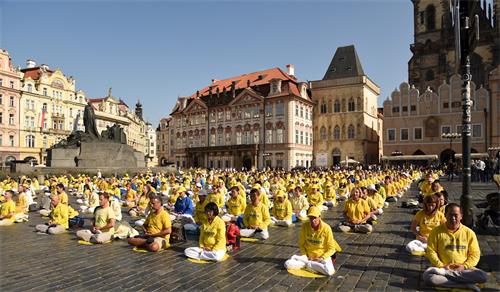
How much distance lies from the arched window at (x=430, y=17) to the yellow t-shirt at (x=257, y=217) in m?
66.2

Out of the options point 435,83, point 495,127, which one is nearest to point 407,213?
point 495,127

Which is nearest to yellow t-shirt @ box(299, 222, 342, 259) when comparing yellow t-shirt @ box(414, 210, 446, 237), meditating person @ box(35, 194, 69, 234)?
yellow t-shirt @ box(414, 210, 446, 237)

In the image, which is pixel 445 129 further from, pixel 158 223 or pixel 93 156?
pixel 158 223

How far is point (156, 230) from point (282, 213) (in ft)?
14.2

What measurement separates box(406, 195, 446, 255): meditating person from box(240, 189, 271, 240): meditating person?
3.33 m

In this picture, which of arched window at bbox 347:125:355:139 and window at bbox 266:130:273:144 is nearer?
arched window at bbox 347:125:355:139

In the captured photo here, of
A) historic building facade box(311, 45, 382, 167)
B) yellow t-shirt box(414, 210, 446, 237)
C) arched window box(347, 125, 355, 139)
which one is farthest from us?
arched window box(347, 125, 355, 139)

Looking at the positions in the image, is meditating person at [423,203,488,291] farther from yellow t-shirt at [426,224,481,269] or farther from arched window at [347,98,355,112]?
arched window at [347,98,355,112]

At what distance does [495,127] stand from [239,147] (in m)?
34.7

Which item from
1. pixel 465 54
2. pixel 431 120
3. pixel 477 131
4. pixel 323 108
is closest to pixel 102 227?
pixel 465 54

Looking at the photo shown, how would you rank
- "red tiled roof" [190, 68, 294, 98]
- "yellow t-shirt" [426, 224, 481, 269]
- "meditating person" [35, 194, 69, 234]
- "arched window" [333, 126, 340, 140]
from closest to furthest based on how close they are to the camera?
"yellow t-shirt" [426, 224, 481, 269]
"meditating person" [35, 194, 69, 234]
"arched window" [333, 126, 340, 140]
"red tiled roof" [190, 68, 294, 98]

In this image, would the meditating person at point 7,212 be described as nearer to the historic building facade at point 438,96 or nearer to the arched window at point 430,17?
the historic building facade at point 438,96

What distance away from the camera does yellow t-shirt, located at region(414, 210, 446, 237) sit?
7.85 m

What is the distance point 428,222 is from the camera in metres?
7.91
